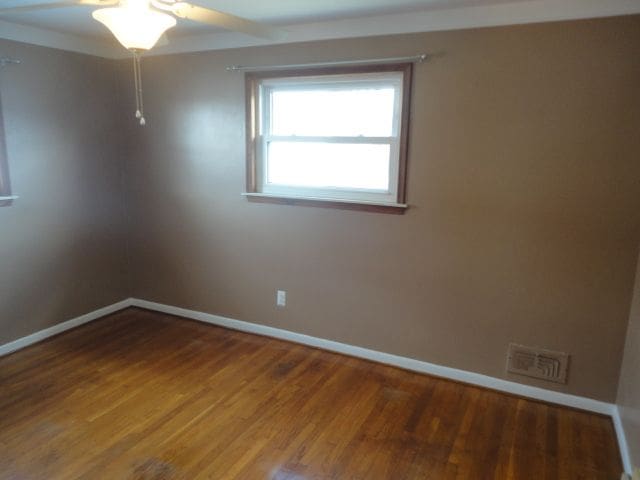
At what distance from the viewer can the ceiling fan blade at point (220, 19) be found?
170 centimetres

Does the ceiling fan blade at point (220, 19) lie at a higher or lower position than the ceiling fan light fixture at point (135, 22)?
higher

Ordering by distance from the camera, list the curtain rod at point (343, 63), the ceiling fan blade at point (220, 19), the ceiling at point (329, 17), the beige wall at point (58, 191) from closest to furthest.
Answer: the ceiling fan blade at point (220, 19) < the ceiling at point (329, 17) < the curtain rod at point (343, 63) < the beige wall at point (58, 191)

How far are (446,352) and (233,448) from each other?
151cm

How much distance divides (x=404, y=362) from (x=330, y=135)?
167 cm

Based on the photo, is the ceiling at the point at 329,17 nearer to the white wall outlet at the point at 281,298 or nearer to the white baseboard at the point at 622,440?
the white wall outlet at the point at 281,298

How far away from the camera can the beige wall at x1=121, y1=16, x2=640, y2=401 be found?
247 centimetres

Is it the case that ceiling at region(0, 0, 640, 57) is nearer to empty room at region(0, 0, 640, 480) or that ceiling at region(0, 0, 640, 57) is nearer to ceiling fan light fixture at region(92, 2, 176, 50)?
empty room at region(0, 0, 640, 480)

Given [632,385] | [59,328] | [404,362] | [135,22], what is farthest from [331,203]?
[59,328]

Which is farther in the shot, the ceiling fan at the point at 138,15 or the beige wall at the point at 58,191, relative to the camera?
the beige wall at the point at 58,191

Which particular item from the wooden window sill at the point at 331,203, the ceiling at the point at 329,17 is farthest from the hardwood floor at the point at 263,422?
the ceiling at the point at 329,17

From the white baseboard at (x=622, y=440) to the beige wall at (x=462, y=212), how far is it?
131 millimetres

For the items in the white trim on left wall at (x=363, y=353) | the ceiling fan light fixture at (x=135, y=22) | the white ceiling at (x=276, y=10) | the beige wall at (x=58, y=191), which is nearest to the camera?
the ceiling fan light fixture at (x=135, y=22)

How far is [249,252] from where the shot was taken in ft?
11.8

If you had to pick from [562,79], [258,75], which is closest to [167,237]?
[258,75]
